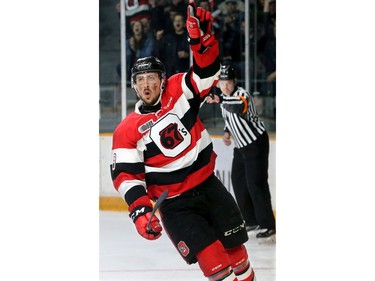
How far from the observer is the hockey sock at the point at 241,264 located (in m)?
3.70

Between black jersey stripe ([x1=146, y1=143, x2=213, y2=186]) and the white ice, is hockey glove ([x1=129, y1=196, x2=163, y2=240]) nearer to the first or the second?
black jersey stripe ([x1=146, y1=143, x2=213, y2=186])

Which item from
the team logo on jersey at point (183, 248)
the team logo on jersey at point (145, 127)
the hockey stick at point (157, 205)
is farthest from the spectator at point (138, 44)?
the team logo on jersey at point (183, 248)

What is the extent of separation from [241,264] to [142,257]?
792 millimetres

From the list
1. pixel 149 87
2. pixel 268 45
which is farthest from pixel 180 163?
pixel 268 45

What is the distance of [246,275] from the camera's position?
3738 mm

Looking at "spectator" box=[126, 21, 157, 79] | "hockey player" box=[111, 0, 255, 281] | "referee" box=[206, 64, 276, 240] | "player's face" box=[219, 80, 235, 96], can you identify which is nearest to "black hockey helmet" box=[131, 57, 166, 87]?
"hockey player" box=[111, 0, 255, 281]

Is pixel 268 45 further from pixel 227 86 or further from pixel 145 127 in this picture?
pixel 145 127

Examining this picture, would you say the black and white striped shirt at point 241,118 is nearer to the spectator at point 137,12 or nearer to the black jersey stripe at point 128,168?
the spectator at point 137,12

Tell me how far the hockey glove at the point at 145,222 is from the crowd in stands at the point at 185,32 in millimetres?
670

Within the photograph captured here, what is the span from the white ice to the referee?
15.5 inches

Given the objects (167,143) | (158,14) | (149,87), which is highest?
(158,14)

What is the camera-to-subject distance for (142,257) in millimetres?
4410

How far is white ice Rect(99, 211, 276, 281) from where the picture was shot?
3.96 m
